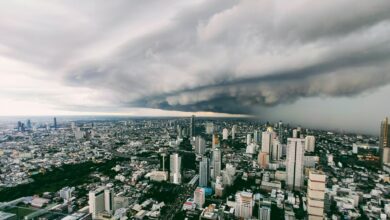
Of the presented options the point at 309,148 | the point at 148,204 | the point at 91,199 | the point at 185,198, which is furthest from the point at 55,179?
the point at 309,148

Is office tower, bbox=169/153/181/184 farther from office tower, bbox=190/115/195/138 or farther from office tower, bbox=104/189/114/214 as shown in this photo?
office tower, bbox=190/115/195/138

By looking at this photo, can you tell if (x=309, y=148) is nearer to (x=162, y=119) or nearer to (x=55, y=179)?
(x=55, y=179)

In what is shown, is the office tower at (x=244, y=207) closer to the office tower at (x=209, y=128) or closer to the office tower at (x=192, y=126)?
the office tower at (x=192, y=126)

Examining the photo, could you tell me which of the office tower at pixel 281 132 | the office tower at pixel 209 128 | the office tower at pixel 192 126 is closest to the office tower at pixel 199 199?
the office tower at pixel 281 132

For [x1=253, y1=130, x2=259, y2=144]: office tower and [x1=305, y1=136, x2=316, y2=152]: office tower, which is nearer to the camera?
[x1=305, y1=136, x2=316, y2=152]: office tower

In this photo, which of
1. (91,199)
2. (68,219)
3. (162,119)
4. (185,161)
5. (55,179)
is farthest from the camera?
(162,119)

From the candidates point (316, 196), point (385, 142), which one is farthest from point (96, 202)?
point (385, 142)

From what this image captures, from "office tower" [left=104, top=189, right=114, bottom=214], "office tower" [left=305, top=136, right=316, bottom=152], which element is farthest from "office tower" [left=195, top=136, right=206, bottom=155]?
"office tower" [left=104, top=189, right=114, bottom=214]
